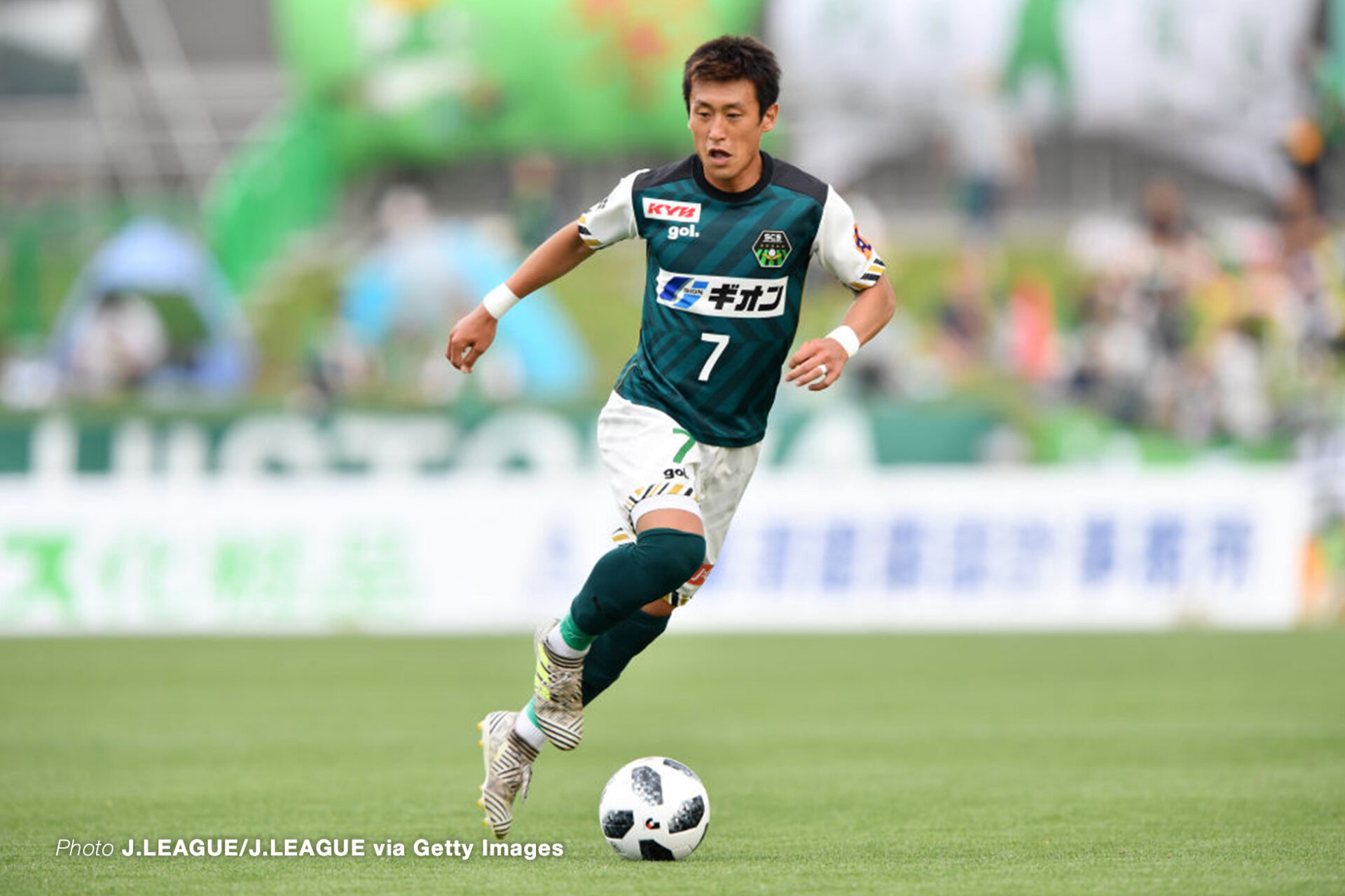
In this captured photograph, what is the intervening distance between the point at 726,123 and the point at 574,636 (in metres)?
1.75

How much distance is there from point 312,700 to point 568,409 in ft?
22.5

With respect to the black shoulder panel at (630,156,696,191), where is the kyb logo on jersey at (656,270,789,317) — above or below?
below

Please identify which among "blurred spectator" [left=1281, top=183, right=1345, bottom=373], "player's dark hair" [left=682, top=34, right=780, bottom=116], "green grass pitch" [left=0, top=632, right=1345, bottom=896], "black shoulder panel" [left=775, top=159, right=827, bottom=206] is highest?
"player's dark hair" [left=682, top=34, right=780, bottom=116]

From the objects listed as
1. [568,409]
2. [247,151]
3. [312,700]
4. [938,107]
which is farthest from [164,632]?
[938,107]

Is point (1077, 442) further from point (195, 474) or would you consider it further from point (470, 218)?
point (470, 218)

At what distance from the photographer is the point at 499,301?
21.5 ft

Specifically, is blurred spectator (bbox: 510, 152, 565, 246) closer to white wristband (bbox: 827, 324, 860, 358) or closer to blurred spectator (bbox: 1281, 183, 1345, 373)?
blurred spectator (bbox: 1281, 183, 1345, 373)

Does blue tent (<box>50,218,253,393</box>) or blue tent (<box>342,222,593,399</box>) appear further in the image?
blue tent (<box>342,222,593,399</box>)

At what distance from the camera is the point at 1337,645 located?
1505cm

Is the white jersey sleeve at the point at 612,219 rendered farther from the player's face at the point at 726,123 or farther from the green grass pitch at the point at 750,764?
the green grass pitch at the point at 750,764

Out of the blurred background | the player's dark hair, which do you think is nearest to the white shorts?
the player's dark hair

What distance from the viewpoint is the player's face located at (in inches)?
241

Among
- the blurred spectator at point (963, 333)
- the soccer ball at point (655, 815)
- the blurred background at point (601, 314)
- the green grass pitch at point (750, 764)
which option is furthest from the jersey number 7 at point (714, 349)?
the blurred spectator at point (963, 333)

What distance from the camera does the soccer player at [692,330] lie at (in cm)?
617
